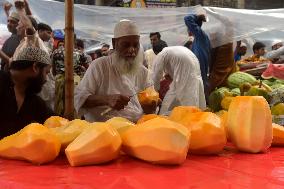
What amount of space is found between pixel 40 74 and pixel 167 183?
5.48 feet

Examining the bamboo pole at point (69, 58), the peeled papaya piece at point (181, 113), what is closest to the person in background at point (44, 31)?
the bamboo pole at point (69, 58)

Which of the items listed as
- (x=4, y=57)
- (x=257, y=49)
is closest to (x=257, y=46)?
(x=257, y=49)

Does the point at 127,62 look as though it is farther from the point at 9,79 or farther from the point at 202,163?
the point at 202,163

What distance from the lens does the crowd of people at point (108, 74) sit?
249 centimetres

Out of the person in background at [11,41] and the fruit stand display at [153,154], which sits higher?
the person in background at [11,41]

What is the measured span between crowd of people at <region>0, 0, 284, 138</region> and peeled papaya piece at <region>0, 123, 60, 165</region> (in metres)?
1.03

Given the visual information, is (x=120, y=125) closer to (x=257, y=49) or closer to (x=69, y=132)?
(x=69, y=132)

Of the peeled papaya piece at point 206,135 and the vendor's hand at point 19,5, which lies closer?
the peeled papaya piece at point 206,135

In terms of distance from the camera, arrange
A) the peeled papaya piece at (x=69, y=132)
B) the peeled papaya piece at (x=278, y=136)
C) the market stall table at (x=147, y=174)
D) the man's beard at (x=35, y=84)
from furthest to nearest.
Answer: the man's beard at (x=35, y=84) → the peeled papaya piece at (x=278, y=136) → the peeled papaya piece at (x=69, y=132) → the market stall table at (x=147, y=174)

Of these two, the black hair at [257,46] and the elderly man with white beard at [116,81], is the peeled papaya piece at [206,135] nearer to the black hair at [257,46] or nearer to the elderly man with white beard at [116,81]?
the elderly man with white beard at [116,81]

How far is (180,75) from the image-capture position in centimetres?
441

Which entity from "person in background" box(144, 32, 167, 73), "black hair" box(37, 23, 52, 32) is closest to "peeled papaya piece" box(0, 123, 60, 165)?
"black hair" box(37, 23, 52, 32)

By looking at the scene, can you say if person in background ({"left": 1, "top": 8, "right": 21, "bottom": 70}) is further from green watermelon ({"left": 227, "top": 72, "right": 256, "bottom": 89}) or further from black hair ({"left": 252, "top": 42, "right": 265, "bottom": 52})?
black hair ({"left": 252, "top": 42, "right": 265, "bottom": 52})

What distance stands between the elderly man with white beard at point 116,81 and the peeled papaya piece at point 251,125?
5.04ft
